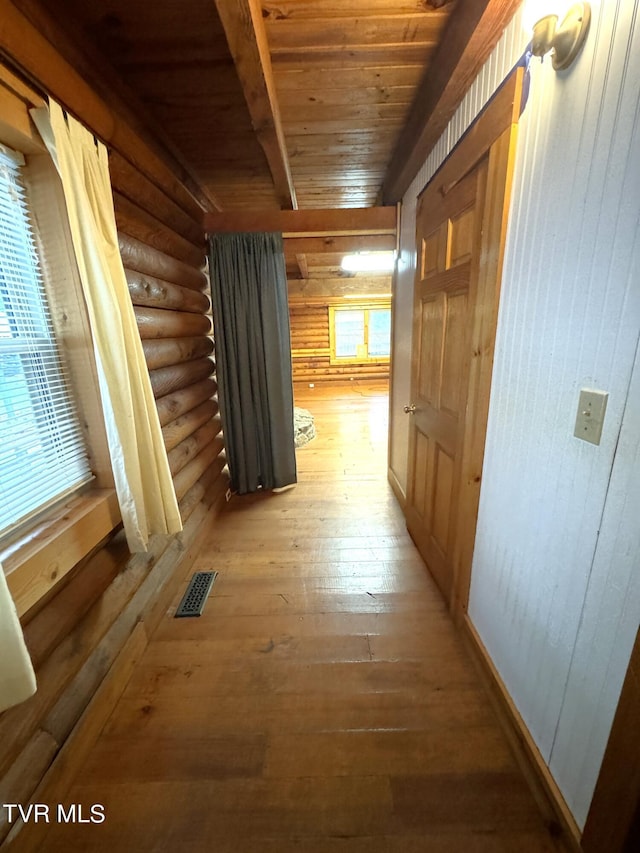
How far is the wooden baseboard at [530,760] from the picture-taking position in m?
0.91

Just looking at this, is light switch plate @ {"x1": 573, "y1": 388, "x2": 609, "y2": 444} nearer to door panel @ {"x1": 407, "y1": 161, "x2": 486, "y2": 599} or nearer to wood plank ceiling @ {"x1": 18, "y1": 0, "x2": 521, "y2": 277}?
door panel @ {"x1": 407, "y1": 161, "x2": 486, "y2": 599}

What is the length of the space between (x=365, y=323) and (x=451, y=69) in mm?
7138

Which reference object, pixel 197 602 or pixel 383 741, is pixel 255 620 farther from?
pixel 383 741

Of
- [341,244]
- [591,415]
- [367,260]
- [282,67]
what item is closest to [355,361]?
[367,260]

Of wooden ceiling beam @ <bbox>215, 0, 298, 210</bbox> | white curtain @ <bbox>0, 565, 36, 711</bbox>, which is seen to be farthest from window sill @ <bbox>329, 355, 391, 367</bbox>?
white curtain @ <bbox>0, 565, 36, 711</bbox>

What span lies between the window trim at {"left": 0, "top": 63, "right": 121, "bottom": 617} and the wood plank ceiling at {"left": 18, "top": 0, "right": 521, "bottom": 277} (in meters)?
0.41

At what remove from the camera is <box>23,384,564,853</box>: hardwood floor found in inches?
37.5

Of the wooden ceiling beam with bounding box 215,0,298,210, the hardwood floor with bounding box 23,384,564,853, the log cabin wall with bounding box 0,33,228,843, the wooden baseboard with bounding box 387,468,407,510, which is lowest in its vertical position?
the hardwood floor with bounding box 23,384,564,853

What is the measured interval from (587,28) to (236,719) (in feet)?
7.60

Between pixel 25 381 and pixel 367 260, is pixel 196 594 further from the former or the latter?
pixel 367 260

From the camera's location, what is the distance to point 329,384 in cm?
851

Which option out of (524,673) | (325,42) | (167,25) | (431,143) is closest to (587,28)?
(325,42)

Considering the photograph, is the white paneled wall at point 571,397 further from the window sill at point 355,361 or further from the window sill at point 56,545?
the window sill at point 355,361

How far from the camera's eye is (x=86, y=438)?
1.29m
